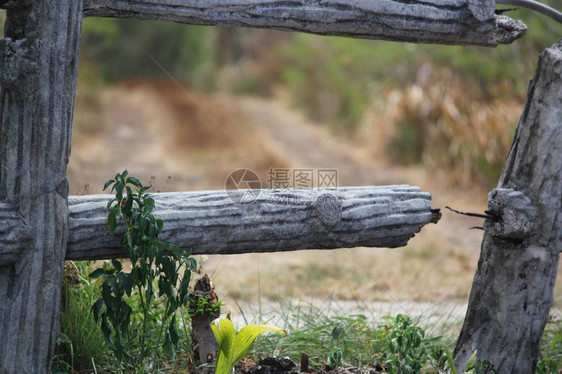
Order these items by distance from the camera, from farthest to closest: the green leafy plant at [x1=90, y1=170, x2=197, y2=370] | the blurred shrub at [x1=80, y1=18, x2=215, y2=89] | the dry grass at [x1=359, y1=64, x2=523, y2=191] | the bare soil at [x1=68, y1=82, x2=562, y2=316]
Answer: the blurred shrub at [x1=80, y1=18, x2=215, y2=89] → the dry grass at [x1=359, y1=64, x2=523, y2=191] → the bare soil at [x1=68, y1=82, x2=562, y2=316] → the green leafy plant at [x1=90, y1=170, x2=197, y2=370]

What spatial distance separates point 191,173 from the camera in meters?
6.49

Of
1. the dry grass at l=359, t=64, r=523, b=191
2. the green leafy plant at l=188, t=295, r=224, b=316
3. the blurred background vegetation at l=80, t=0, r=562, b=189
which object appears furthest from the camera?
the blurred background vegetation at l=80, t=0, r=562, b=189

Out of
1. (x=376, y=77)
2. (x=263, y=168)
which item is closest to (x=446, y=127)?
(x=263, y=168)

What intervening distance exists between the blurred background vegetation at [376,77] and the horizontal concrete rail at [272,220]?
3.10m

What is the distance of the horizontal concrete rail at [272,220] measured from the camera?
5.97 ft

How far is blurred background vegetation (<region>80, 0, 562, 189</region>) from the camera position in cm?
570

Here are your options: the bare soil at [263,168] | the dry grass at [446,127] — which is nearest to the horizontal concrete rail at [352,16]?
the bare soil at [263,168]

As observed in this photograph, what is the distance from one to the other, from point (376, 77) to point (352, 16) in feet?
21.5

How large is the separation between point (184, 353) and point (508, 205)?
108cm

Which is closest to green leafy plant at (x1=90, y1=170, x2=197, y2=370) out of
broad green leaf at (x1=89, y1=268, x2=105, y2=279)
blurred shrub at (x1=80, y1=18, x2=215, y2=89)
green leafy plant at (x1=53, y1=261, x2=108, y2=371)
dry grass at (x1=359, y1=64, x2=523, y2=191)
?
broad green leaf at (x1=89, y1=268, x2=105, y2=279)

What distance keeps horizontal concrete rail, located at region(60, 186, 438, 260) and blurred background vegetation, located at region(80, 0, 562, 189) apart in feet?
10.2

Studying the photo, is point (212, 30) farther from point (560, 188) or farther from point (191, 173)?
point (560, 188)

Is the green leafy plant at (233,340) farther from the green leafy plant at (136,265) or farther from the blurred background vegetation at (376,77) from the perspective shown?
the blurred background vegetation at (376,77)

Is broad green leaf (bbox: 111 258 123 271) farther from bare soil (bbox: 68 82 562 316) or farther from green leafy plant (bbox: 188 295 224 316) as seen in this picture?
bare soil (bbox: 68 82 562 316)
